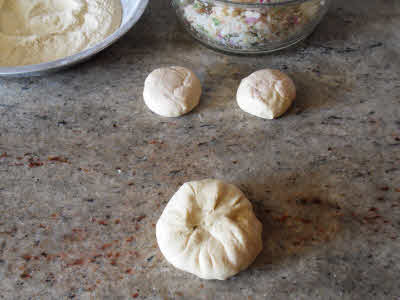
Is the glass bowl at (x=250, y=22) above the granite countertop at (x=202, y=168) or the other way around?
above

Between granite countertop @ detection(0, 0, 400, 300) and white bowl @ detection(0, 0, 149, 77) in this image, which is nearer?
granite countertop @ detection(0, 0, 400, 300)

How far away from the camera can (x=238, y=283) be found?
3.41ft

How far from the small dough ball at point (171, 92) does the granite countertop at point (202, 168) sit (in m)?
0.05

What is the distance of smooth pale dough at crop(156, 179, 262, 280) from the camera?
99cm

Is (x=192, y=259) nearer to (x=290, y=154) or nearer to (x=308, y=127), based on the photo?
(x=290, y=154)

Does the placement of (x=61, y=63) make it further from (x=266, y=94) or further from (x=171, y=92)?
(x=266, y=94)

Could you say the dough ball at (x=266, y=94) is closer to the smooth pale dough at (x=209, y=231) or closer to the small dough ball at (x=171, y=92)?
the small dough ball at (x=171, y=92)

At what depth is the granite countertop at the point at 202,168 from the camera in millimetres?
1053

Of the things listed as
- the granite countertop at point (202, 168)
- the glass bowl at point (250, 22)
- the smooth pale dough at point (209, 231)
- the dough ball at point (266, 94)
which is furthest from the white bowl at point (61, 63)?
the smooth pale dough at point (209, 231)

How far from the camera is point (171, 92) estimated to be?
4.40 ft

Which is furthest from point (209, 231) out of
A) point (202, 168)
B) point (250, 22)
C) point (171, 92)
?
point (250, 22)

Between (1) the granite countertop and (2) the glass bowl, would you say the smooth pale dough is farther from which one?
(2) the glass bowl

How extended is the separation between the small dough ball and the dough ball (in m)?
0.18

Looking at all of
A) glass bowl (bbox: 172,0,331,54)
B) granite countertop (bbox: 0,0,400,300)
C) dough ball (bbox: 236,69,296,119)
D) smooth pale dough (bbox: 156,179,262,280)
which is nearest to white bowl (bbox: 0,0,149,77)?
granite countertop (bbox: 0,0,400,300)
